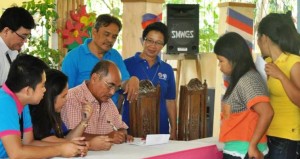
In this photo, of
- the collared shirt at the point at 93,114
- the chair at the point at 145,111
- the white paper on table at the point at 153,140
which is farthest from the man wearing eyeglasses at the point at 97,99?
the chair at the point at 145,111

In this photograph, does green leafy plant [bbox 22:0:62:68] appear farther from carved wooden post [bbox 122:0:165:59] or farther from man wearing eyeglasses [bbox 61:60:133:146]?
man wearing eyeglasses [bbox 61:60:133:146]

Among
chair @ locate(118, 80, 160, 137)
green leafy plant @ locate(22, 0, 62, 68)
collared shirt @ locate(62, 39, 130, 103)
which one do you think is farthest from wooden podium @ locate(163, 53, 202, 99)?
chair @ locate(118, 80, 160, 137)

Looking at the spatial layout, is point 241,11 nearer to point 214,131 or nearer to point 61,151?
point 214,131

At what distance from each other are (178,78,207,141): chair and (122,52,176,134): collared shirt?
0.47ft

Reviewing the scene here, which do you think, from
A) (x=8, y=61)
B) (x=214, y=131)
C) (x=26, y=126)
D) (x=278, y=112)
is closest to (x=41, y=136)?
(x=26, y=126)

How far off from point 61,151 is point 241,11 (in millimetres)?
4021

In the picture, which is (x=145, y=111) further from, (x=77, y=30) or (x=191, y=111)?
(x=77, y=30)

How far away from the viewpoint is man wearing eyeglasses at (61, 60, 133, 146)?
2883 millimetres

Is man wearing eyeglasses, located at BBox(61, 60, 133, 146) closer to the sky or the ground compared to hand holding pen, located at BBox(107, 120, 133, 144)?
closer to the sky

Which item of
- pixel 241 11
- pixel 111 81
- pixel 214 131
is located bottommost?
pixel 214 131

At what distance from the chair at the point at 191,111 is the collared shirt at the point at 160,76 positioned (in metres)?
0.14

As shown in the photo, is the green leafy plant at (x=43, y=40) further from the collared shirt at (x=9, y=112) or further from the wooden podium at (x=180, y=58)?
the collared shirt at (x=9, y=112)

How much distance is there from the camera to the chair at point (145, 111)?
3.43 metres

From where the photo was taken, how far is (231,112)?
9.01 feet
